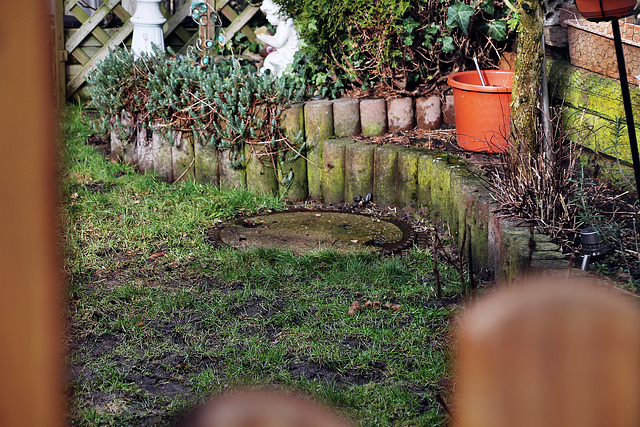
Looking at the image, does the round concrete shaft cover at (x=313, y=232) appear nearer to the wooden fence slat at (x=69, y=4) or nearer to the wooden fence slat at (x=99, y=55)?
the wooden fence slat at (x=99, y=55)

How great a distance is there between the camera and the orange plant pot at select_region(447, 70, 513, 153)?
4387mm

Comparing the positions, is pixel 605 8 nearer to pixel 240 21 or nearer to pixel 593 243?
pixel 593 243

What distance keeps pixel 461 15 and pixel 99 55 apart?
170 inches

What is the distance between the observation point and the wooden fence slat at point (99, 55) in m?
7.39

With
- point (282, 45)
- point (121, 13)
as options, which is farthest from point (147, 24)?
point (282, 45)

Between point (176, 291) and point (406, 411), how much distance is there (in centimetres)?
151

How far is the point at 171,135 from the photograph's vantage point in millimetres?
5176

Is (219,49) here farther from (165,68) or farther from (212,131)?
(212,131)

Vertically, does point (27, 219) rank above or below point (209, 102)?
below

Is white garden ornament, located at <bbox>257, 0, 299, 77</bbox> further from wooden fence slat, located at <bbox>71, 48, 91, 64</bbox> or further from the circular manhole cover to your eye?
wooden fence slat, located at <bbox>71, 48, 91, 64</bbox>

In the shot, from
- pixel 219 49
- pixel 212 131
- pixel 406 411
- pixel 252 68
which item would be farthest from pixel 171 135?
pixel 406 411

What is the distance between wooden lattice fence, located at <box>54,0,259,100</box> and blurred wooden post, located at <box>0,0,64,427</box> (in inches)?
284

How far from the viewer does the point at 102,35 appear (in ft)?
24.7

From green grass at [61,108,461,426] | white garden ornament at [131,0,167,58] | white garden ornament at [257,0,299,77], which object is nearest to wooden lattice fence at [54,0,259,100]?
white garden ornament at [131,0,167,58]
